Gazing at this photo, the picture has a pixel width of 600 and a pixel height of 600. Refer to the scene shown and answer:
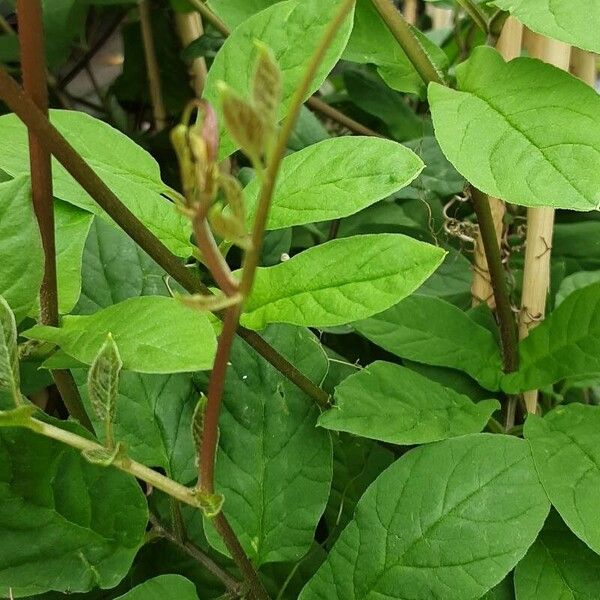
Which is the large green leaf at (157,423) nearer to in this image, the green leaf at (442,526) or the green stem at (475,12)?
the green leaf at (442,526)

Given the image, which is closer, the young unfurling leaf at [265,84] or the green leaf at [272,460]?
the young unfurling leaf at [265,84]

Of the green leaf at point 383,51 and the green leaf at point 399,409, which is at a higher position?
the green leaf at point 383,51

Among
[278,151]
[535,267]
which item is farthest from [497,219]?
[278,151]

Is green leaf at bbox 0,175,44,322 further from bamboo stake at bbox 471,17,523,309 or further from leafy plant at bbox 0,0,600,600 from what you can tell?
bamboo stake at bbox 471,17,523,309

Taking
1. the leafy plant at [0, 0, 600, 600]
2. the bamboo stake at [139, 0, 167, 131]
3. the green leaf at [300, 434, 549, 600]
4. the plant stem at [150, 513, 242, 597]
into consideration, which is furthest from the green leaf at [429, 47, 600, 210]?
the bamboo stake at [139, 0, 167, 131]

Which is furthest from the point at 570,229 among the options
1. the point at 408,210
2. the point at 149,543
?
the point at 149,543

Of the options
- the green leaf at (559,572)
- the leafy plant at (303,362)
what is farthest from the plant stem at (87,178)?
the green leaf at (559,572)
